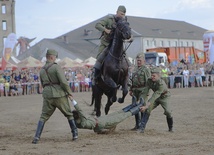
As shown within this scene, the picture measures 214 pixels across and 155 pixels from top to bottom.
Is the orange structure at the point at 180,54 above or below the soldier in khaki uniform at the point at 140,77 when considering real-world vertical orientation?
above

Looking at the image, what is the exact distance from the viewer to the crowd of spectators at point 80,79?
32.2 meters

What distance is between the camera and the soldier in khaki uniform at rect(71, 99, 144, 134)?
10.4 m

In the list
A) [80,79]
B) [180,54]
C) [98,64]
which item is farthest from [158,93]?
[180,54]

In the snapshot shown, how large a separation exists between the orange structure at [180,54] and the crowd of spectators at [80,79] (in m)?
8.28

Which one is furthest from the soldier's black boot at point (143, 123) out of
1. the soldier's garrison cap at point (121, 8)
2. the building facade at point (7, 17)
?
the building facade at point (7, 17)

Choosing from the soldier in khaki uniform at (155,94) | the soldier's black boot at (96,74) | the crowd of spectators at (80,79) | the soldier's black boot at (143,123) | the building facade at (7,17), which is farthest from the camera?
the building facade at (7,17)

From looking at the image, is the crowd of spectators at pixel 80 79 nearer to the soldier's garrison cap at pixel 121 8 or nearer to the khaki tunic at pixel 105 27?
the khaki tunic at pixel 105 27

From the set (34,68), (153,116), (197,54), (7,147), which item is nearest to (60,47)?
(197,54)

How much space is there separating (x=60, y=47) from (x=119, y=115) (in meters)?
73.6

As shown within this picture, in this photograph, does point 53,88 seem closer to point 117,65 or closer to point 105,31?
point 117,65

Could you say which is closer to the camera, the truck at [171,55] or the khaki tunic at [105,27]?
the khaki tunic at [105,27]

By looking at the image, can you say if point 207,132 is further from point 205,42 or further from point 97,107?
point 205,42

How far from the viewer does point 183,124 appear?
1301cm

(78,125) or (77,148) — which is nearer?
(77,148)
